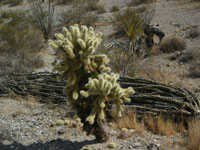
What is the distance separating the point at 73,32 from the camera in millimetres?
3379

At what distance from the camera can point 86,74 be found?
12.0 ft

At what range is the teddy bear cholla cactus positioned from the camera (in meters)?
3.21

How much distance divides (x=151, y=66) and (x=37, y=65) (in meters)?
4.23

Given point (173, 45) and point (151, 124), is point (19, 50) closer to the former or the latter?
point (173, 45)

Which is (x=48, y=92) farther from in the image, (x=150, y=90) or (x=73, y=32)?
(x=73, y=32)

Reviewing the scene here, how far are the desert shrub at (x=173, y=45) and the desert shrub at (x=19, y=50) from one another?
528 centimetres

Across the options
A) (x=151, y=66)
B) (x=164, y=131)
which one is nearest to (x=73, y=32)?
(x=164, y=131)

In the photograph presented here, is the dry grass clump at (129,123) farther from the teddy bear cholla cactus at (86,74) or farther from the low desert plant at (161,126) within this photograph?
the teddy bear cholla cactus at (86,74)

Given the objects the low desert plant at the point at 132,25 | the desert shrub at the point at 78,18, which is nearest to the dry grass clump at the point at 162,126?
the low desert plant at the point at 132,25

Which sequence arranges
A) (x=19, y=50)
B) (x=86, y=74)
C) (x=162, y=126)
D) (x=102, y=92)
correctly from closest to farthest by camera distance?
(x=102, y=92) < (x=86, y=74) < (x=162, y=126) < (x=19, y=50)

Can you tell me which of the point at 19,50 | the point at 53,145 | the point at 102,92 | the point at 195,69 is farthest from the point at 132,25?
the point at 19,50

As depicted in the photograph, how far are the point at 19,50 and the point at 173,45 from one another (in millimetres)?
6518

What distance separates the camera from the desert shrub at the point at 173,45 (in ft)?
32.8

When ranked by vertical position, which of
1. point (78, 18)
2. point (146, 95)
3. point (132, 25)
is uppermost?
point (78, 18)
